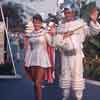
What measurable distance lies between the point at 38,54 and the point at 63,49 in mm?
601

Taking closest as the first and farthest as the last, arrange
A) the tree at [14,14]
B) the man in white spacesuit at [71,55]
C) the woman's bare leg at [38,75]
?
the man in white spacesuit at [71,55] < the woman's bare leg at [38,75] < the tree at [14,14]

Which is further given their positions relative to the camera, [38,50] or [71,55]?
[38,50]

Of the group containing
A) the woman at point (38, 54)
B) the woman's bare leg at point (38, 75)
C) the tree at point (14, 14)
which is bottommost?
the woman's bare leg at point (38, 75)

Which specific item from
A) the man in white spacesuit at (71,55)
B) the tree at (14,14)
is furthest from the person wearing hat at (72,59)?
the tree at (14,14)

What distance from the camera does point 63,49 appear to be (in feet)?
29.8

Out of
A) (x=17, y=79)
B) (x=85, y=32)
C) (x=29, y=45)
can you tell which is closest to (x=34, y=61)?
(x=29, y=45)

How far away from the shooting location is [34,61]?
9453 millimetres

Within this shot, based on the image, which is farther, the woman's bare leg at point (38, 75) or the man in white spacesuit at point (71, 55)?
the woman's bare leg at point (38, 75)

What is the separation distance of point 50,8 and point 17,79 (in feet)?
14.9

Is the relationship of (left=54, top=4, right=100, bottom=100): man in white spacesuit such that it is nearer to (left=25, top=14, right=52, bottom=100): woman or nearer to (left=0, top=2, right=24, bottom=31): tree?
(left=25, top=14, right=52, bottom=100): woman

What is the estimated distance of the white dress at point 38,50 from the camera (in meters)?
9.45

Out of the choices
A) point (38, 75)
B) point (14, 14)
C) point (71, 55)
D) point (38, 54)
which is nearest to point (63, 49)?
point (71, 55)

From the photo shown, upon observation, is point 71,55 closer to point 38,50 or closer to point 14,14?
point 38,50

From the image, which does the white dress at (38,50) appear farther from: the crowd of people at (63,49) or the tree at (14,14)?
the tree at (14,14)
